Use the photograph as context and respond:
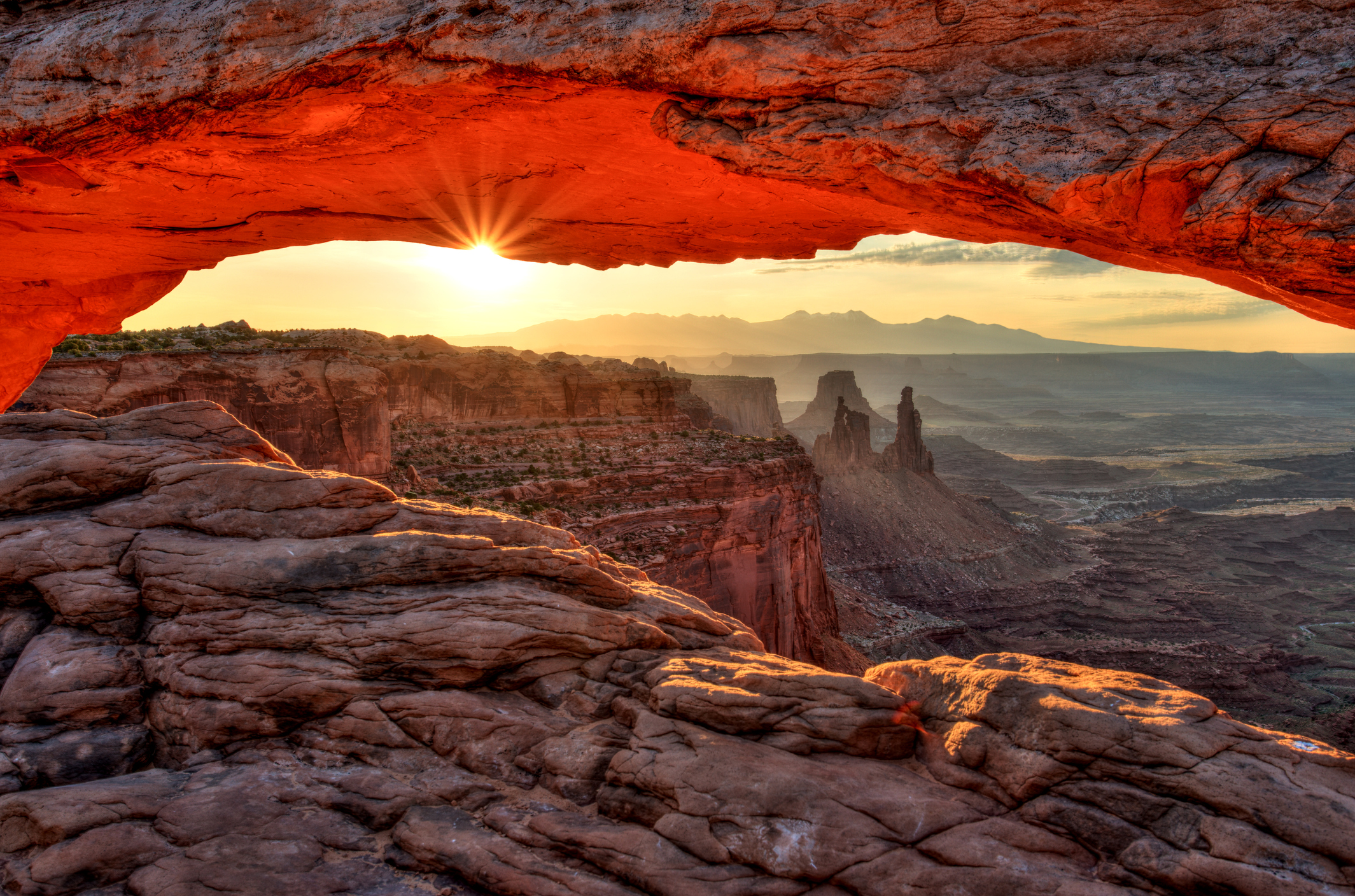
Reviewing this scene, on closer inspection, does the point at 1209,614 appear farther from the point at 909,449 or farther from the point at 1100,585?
the point at 909,449

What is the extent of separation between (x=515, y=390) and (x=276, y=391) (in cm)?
1582

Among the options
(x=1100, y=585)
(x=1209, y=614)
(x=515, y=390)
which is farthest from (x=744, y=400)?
(x=515, y=390)

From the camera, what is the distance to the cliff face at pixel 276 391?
2211 cm

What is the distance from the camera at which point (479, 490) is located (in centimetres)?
2783

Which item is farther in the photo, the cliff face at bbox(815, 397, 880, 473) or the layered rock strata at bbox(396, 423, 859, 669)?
the cliff face at bbox(815, 397, 880, 473)

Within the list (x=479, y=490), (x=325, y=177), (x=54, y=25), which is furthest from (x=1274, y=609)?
(x=54, y=25)

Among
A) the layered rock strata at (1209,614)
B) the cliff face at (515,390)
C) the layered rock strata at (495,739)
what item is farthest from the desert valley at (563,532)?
the layered rock strata at (1209,614)

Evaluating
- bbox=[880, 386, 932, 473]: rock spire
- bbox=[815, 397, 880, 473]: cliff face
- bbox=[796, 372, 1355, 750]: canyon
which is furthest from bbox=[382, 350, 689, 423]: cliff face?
bbox=[880, 386, 932, 473]: rock spire

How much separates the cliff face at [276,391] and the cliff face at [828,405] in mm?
104684

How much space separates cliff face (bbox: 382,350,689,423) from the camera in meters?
→ 37.2

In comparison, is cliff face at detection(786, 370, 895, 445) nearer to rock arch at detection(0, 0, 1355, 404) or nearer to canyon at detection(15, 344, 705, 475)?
canyon at detection(15, 344, 705, 475)

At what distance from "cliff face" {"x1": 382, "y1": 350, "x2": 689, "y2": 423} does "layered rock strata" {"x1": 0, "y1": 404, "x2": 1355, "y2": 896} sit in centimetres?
2869

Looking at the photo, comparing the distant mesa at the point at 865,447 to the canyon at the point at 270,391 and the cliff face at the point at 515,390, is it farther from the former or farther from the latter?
the canyon at the point at 270,391

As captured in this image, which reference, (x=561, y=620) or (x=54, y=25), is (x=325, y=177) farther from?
(x=561, y=620)
